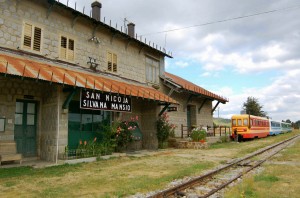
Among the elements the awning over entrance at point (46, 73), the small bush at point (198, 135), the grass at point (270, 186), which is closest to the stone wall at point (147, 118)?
the small bush at point (198, 135)

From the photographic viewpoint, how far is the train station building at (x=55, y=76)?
970cm

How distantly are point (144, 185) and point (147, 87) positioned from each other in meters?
10.2

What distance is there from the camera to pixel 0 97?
381 inches

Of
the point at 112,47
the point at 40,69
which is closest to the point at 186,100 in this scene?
the point at 112,47

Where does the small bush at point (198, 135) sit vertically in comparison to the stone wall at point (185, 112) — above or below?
below

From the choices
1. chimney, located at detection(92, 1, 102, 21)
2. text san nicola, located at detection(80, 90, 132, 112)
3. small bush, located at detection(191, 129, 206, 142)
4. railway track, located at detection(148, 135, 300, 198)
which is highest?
chimney, located at detection(92, 1, 102, 21)

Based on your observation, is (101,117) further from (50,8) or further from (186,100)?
(186,100)

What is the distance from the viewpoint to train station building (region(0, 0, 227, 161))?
31.8 ft

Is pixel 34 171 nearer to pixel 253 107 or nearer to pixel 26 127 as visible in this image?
pixel 26 127

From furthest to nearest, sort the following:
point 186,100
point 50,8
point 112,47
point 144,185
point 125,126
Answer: point 186,100 < point 112,47 < point 125,126 < point 50,8 < point 144,185

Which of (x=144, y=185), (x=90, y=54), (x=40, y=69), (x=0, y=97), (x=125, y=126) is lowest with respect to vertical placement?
(x=144, y=185)

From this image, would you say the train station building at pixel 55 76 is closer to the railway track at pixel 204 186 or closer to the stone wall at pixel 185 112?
the stone wall at pixel 185 112

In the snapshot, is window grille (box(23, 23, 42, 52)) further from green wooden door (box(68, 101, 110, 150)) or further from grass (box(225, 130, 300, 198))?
grass (box(225, 130, 300, 198))

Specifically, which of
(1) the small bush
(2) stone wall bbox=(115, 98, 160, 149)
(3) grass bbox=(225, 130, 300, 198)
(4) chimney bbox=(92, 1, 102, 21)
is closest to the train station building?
(4) chimney bbox=(92, 1, 102, 21)
